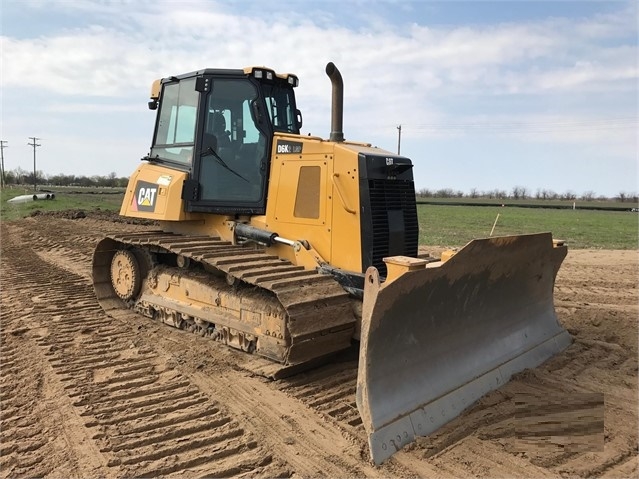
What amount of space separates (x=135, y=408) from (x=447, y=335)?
272cm

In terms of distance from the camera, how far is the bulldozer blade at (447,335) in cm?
373

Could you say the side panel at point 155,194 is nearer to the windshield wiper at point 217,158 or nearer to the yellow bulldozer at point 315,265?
the yellow bulldozer at point 315,265

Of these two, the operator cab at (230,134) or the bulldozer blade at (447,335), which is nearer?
the bulldozer blade at (447,335)

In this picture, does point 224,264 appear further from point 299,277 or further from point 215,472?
point 215,472

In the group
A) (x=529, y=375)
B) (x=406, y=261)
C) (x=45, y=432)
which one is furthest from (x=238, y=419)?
(x=529, y=375)

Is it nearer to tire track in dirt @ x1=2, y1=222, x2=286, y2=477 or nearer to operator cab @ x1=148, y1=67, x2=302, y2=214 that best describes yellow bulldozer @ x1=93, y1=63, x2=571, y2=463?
operator cab @ x1=148, y1=67, x2=302, y2=214

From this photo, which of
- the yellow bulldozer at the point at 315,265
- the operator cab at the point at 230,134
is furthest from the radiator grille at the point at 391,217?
the operator cab at the point at 230,134

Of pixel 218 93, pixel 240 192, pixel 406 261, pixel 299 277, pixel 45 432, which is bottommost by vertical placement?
pixel 45 432

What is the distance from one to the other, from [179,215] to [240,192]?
0.86 m

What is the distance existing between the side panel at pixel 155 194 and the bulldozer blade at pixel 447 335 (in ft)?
11.2

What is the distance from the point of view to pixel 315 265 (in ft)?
17.5

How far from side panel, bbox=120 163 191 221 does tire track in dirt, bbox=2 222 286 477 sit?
150cm

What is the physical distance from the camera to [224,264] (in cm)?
525

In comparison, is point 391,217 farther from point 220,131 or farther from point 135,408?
point 135,408
